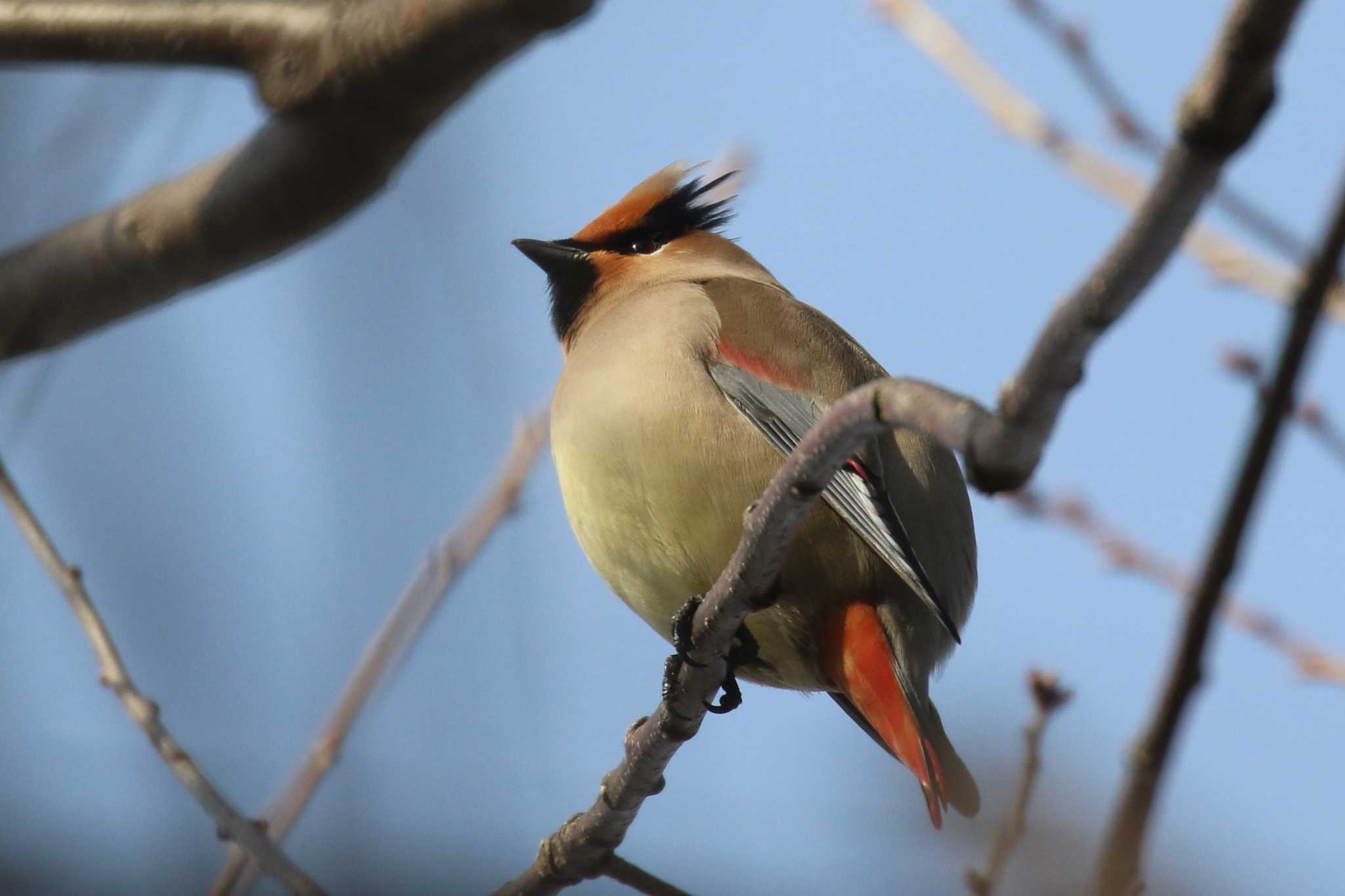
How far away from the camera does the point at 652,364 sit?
361cm

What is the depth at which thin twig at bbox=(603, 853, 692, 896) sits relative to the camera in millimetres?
2686

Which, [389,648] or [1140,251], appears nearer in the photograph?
[1140,251]

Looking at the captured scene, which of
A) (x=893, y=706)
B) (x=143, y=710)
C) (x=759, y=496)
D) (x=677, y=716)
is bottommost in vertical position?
(x=143, y=710)

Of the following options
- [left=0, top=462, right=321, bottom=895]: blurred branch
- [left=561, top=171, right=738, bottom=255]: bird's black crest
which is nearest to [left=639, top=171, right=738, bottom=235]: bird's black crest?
[left=561, top=171, right=738, bottom=255]: bird's black crest

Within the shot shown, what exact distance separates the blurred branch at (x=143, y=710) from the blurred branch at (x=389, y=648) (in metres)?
0.05

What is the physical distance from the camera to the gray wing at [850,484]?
3.18 m

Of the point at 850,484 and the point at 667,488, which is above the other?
the point at 850,484

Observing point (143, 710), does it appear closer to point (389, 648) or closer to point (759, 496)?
point (389, 648)

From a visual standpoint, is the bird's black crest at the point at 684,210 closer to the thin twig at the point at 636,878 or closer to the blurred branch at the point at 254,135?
the blurred branch at the point at 254,135

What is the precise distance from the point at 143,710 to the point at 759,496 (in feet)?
4.41

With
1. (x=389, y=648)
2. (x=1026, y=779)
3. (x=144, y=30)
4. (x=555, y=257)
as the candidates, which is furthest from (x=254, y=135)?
(x=1026, y=779)

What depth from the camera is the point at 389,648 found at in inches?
106

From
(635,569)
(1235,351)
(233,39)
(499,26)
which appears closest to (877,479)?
(635,569)

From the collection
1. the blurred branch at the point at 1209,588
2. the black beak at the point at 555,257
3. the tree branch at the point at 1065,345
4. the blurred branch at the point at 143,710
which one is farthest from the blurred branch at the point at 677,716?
the black beak at the point at 555,257
